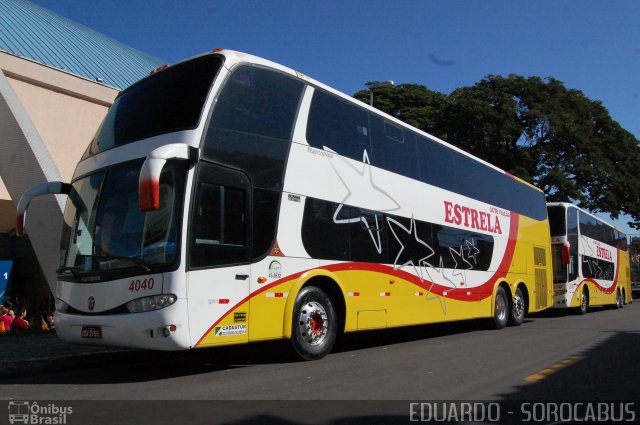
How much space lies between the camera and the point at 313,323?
8422mm

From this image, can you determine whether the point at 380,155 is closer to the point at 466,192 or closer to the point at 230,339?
the point at 466,192

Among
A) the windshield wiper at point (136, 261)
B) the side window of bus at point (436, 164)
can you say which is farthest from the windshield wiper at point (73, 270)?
the side window of bus at point (436, 164)

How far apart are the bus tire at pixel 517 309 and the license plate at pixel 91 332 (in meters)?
11.6

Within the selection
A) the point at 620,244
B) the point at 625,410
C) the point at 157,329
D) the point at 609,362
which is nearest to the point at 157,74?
the point at 157,329

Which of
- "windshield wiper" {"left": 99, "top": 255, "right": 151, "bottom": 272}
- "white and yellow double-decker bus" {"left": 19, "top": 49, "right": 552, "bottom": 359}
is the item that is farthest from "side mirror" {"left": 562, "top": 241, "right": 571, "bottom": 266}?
"windshield wiper" {"left": 99, "top": 255, "right": 151, "bottom": 272}

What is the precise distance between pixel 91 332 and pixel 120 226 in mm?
1322

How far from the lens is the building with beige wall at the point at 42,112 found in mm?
13961

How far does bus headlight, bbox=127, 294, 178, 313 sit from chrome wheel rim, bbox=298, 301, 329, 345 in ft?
7.16

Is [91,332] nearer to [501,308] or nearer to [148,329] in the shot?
[148,329]

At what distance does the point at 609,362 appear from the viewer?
8.53 m

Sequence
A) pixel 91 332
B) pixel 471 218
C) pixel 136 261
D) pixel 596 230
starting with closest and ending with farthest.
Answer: pixel 136 261, pixel 91 332, pixel 471 218, pixel 596 230

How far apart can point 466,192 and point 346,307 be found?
5863 millimetres

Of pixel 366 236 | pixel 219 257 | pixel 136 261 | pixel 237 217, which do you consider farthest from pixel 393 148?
pixel 136 261

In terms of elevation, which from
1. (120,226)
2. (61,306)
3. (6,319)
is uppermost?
(120,226)
